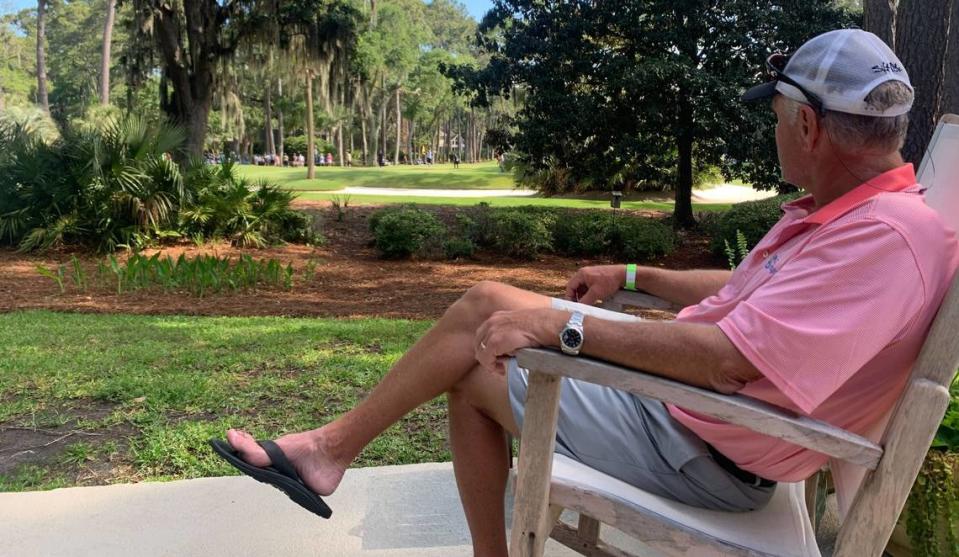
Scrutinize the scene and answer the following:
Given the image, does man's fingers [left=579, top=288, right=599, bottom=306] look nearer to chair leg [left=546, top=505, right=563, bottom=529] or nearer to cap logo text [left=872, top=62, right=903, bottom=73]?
chair leg [left=546, top=505, right=563, bottom=529]

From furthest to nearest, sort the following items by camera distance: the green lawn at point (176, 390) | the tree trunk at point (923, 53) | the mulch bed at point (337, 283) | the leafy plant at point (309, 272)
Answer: the leafy plant at point (309, 272) < the mulch bed at point (337, 283) < the tree trunk at point (923, 53) < the green lawn at point (176, 390)

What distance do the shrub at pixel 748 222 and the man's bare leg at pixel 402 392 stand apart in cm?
883

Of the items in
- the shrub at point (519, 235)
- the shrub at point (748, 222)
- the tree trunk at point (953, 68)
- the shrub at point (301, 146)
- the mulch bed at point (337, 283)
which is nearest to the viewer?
the tree trunk at point (953, 68)

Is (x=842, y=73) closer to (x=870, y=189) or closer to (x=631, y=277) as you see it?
(x=870, y=189)

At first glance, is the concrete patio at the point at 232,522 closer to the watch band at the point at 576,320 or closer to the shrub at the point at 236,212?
the watch band at the point at 576,320

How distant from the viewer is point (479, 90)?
11.9 meters

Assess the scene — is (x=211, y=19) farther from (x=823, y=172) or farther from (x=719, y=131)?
(x=823, y=172)

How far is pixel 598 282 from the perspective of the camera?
7.58 ft

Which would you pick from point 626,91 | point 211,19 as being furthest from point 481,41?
point 211,19

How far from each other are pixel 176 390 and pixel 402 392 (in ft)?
7.17

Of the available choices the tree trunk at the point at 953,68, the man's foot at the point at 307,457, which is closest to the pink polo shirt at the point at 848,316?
the man's foot at the point at 307,457

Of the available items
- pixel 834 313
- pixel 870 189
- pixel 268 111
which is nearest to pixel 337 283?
pixel 870 189

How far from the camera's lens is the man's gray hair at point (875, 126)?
147 cm

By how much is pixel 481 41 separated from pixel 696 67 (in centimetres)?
355
